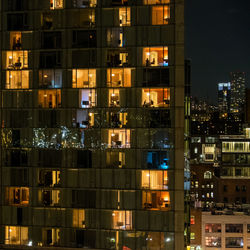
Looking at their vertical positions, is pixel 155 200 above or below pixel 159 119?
below

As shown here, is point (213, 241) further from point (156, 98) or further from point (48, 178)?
point (156, 98)

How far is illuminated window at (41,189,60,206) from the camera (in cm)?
4097

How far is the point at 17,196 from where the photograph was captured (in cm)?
4194

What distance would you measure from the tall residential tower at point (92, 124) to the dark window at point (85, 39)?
0.32 ft

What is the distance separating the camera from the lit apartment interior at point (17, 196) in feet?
137

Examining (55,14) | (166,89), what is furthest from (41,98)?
(166,89)

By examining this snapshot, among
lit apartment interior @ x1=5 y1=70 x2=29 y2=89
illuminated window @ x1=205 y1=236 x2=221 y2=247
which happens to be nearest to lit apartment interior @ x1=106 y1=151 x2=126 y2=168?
lit apartment interior @ x1=5 y1=70 x2=29 y2=89

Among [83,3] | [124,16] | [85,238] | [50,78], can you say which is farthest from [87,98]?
[85,238]

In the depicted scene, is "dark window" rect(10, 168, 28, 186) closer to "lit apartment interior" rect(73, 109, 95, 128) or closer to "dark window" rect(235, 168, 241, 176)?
"lit apartment interior" rect(73, 109, 95, 128)

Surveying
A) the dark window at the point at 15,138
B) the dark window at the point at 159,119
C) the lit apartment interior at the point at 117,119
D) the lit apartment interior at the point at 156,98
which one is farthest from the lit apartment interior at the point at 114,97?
the dark window at the point at 15,138

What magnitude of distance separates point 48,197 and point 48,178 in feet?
6.22

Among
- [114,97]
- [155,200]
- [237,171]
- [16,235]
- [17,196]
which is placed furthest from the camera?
[237,171]

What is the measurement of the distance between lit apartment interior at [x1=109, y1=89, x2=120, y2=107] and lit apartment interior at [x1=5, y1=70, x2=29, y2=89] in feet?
28.3

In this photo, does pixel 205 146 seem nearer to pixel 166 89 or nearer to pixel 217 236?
pixel 217 236
